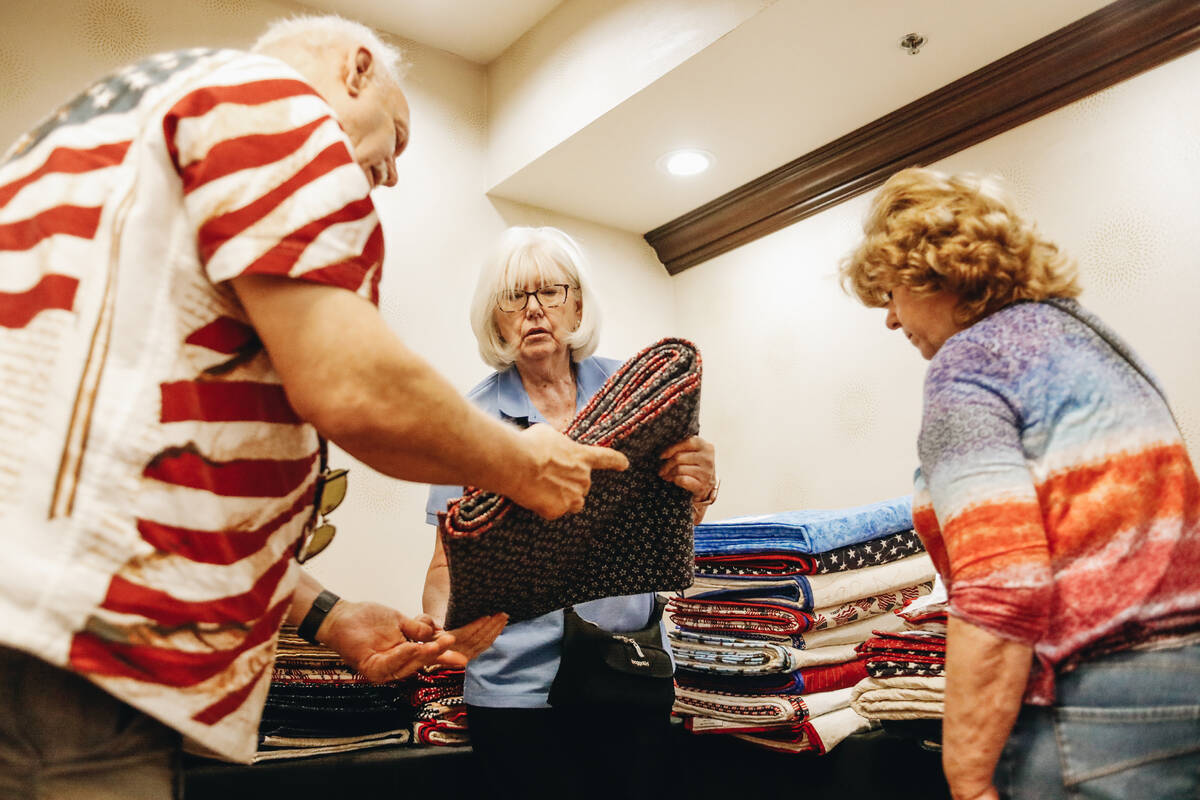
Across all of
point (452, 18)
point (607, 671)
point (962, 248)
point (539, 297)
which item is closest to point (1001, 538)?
point (962, 248)

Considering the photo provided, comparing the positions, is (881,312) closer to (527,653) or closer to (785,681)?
(785,681)

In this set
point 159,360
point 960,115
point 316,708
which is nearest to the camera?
point 159,360

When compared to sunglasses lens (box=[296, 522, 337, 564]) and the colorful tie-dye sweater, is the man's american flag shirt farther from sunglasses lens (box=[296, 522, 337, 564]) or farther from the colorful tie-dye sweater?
the colorful tie-dye sweater

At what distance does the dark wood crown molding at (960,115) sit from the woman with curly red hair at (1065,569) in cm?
125

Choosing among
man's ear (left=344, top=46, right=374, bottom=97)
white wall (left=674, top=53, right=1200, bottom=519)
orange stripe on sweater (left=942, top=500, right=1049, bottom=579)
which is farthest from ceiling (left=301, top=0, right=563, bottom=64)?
orange stripe on sweater (left=942, top=500, right=1049, bottom=579)

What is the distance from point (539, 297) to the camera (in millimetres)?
1696

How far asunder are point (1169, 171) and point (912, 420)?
0.82 metres

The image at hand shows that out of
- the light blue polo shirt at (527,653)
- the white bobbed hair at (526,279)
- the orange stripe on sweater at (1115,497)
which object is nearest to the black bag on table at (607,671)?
the light blue polo shirt at (527,653)

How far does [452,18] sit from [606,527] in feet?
7.14

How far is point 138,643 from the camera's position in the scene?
56 centimetres

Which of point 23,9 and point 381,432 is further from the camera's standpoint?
point 23,9

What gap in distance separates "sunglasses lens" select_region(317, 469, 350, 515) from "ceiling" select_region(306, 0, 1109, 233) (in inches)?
63.1

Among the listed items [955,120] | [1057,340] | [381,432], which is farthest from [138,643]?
[955,120]

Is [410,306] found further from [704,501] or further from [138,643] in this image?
[138,643]
